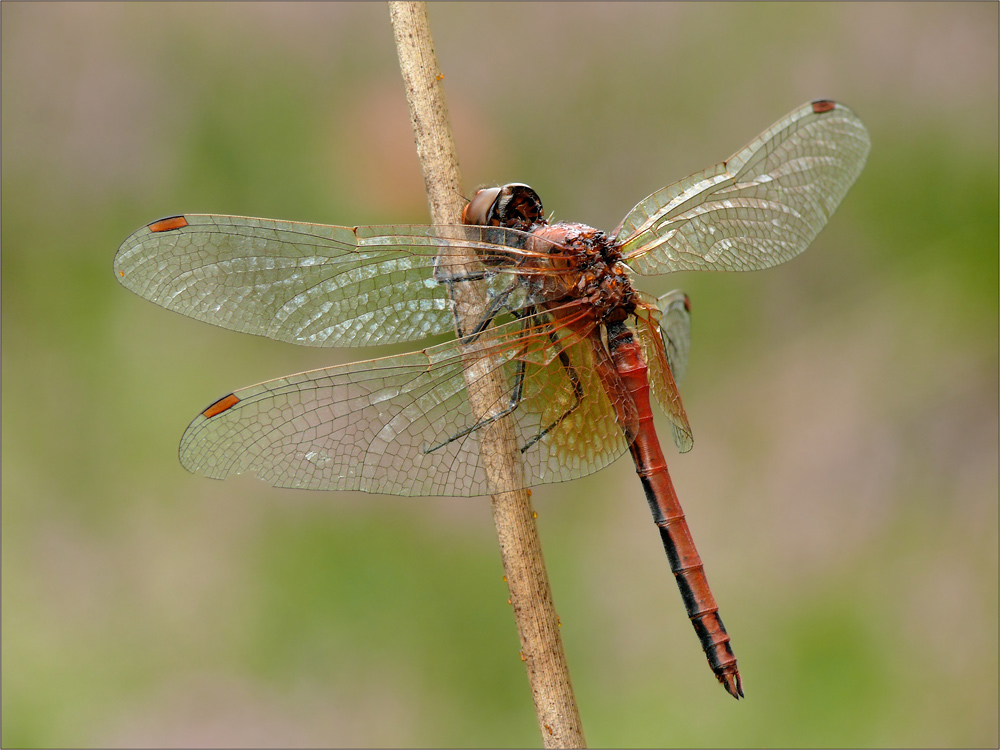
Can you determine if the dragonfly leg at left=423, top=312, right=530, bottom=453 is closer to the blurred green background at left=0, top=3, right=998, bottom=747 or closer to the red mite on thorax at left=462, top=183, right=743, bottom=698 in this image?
the red mite on thorax at left=462, top=183, right=743, bottom=698

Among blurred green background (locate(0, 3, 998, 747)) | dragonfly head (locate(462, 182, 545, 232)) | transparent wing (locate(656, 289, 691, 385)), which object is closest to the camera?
dragonfly head (locate(462, 182, 545, 232))

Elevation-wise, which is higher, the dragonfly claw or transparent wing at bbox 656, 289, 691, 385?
transparent wing at bbox 656, 289, 691, 385

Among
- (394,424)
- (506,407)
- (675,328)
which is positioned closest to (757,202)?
(675,328)

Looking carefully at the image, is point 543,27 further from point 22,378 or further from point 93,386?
point 22,378

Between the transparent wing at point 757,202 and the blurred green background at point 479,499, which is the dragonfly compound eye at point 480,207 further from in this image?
the blurred green background at point 479,499

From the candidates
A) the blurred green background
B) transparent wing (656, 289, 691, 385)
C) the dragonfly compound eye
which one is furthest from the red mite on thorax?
the blurred green background

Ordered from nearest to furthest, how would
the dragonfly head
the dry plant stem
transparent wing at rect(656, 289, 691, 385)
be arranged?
the dry plant stem, the dragonfly head, transparent wing at rect(656, 289, 691, 385)

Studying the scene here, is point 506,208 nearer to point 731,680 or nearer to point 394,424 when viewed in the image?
point 394,424
